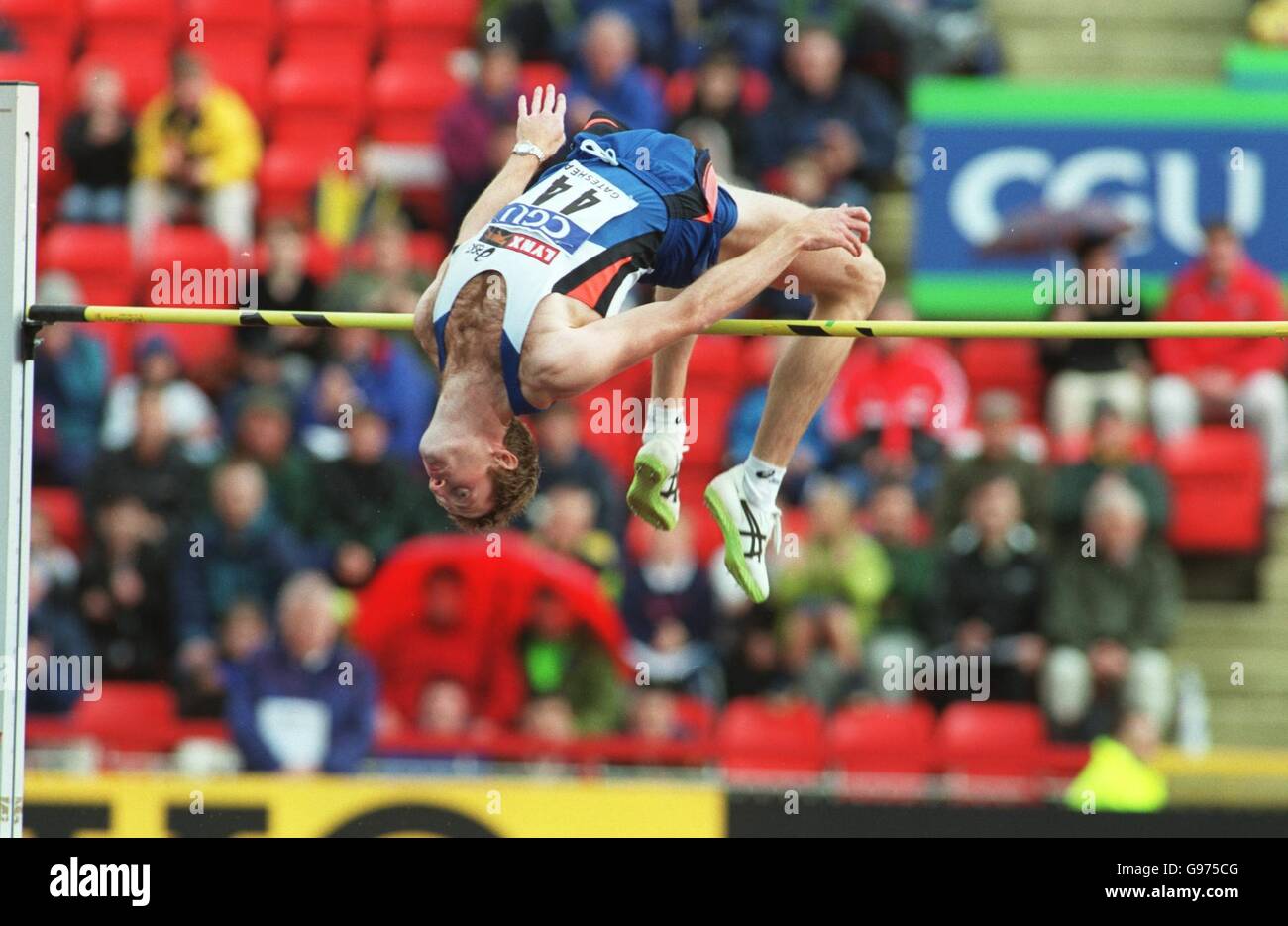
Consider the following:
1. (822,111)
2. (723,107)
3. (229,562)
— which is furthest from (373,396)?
(822,111)

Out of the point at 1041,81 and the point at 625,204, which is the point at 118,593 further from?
the point at 1041,81

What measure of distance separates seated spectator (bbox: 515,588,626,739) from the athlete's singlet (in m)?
2.96

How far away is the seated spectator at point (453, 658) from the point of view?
10.0m

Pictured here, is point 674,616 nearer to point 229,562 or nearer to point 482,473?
point 229,562

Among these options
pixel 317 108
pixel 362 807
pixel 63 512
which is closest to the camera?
pixel 362 807

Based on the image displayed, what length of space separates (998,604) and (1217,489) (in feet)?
4.72

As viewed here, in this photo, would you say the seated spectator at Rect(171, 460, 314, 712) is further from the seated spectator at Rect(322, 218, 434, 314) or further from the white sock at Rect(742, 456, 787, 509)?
the white sock at Rect(742, 456, 787, 509)

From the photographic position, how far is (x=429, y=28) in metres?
12.9

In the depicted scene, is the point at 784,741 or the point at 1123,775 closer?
the point at 1123,775

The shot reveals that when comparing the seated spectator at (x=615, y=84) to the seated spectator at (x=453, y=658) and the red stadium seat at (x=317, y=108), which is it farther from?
the seated spectator at (x=453, y=658)

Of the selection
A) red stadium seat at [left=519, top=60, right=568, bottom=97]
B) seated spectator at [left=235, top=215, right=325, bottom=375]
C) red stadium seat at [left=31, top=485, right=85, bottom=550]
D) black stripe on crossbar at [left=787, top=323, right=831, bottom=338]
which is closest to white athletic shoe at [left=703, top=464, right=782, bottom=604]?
black stripe on crossbar at [left=787, top=323, right=831, bottom=338]

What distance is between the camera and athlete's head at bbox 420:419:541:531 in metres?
6.82
